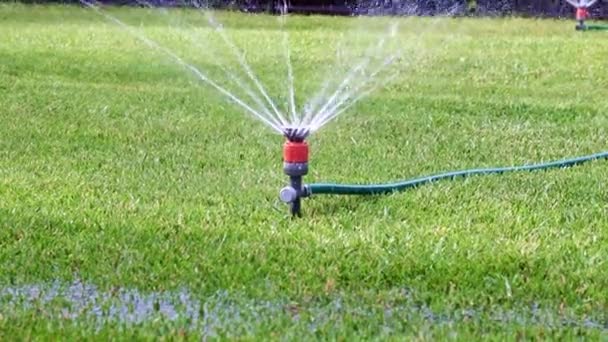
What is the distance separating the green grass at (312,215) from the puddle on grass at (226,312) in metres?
0.01

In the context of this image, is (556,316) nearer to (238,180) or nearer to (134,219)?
(134,219)

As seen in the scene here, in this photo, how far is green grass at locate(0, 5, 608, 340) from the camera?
320cm

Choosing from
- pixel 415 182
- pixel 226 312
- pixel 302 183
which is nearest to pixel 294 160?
pixel 302 183

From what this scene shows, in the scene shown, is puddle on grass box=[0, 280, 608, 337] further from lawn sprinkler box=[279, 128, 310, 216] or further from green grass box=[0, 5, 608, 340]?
lawn sprinkler box=[279, 128, 310, 216]

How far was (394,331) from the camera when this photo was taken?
302cm

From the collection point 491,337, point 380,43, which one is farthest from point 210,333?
point 380,43

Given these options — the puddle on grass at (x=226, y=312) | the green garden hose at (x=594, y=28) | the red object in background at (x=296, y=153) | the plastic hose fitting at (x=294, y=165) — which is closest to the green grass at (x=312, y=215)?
the puddle on grass at (x=226, y=312)

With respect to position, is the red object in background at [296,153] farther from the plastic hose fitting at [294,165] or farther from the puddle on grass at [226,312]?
the puddle on grass at [226,312]

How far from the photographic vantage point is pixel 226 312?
3182 mm

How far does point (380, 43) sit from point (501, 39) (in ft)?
5.09

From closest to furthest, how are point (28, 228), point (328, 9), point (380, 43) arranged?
point (28, 228), point (380, 43), point (328, 9)

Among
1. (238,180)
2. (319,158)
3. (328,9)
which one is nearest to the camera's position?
(238,180)

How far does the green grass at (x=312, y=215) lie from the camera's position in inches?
126

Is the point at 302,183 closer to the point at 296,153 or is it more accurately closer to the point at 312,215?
the point at 312,215
